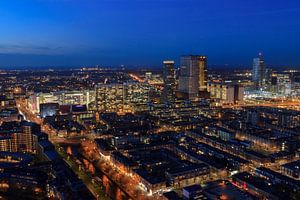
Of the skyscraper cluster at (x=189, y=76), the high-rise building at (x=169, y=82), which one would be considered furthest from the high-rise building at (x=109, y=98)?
the skyscraper cluster at (x=189, y=76)

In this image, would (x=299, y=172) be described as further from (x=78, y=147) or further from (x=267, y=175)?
(x=78, y=147)

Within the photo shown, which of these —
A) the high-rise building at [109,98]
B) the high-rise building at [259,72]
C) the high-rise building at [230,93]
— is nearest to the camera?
the high-rise building at [109,98]

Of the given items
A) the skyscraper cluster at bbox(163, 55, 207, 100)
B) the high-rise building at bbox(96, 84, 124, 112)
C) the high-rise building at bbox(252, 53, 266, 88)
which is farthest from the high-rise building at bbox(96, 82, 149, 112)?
the high-rise building at bbox(252, 53, 266, 88)

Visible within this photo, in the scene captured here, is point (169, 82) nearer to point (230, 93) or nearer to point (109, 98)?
point (230, 93)

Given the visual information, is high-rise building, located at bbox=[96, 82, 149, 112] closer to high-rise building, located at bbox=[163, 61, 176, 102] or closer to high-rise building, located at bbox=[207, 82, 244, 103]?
high-rise building, located at bbox=[163, 61, 176, 102]

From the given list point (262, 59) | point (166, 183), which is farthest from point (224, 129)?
point (262, 59)

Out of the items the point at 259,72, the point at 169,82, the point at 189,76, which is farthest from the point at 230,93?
the point at 259,72

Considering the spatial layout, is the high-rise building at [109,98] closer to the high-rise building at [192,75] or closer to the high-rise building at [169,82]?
the high-rise building at [169,82]
